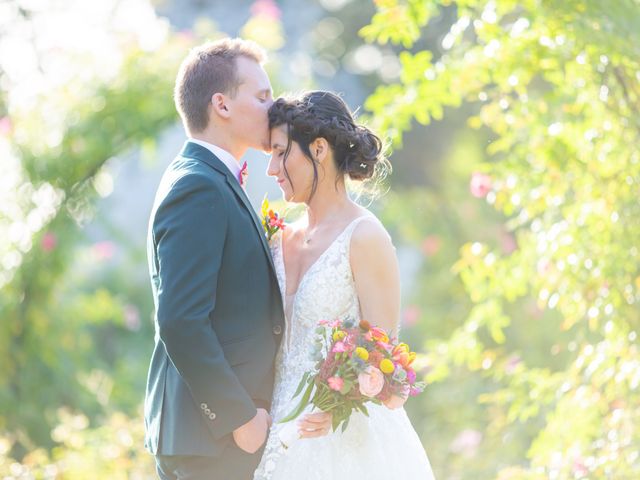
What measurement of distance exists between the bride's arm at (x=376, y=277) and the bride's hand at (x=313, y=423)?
14.1 inches

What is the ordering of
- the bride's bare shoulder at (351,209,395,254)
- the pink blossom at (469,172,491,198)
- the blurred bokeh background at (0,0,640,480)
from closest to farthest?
the bride's bare shoulder at (351,209,395,254)
the blurred bokeh background at (0,0,640,480)
the pink blossom at (469,172,491,198)

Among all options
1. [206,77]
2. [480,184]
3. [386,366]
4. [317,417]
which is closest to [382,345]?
[386,366]

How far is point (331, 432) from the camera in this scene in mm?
3418

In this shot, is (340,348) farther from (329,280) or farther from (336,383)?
(329,280)

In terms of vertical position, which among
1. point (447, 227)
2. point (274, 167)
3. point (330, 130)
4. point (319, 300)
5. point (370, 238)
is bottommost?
point (447, 227)

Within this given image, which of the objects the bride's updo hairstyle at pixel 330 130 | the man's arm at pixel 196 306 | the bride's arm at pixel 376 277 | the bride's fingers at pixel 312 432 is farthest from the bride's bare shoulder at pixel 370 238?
the bride's fingers at pixel 312 432

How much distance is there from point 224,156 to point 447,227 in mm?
8237

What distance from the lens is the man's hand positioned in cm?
320

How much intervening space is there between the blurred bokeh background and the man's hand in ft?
3.37

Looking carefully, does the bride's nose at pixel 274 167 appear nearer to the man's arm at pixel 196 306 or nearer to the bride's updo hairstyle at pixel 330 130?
the bride's updo hairstyle at pixel 330 130

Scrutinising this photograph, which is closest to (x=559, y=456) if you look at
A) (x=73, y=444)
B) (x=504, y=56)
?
(x=504, y=56)

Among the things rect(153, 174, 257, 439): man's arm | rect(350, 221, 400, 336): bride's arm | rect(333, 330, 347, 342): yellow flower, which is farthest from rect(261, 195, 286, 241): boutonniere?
rect(333, 330, 347, 342): yellow flower

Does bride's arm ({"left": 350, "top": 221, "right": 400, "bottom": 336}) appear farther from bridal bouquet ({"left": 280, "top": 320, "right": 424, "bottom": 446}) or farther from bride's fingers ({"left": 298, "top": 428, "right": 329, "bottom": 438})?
bride's fingers ({"left": 298, "top": 428, "right": 329, "bottom": 438})

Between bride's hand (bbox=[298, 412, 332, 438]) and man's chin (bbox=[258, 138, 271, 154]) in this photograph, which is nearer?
bride's hand (bbox=[298, 412, 332, 438])
